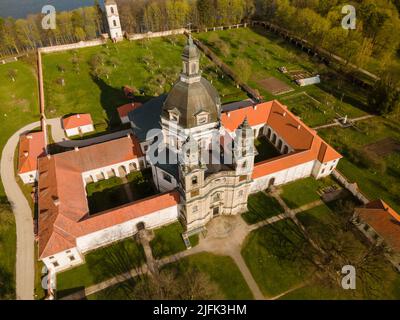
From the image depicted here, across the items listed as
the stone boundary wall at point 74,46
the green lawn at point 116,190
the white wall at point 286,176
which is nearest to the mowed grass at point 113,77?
the stone boundary wall at point 74,46

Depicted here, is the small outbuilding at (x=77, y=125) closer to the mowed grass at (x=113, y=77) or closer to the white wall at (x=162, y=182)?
the mowed grass at (x=113, y=77)

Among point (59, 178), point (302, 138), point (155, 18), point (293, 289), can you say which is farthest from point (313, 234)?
point (155, 18)

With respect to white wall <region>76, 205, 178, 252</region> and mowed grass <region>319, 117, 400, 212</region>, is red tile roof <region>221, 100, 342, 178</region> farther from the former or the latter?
white wall <region>76, 205, 178, 252</region>

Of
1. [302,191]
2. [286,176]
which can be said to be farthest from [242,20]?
[302,191]

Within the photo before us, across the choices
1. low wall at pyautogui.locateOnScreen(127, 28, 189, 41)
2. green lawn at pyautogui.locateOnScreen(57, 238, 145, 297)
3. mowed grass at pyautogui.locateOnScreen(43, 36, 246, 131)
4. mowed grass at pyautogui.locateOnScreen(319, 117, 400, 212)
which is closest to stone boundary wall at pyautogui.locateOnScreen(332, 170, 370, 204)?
mowed grass at pyautogui.locateOnScreen(319, 117, 400, 212)
